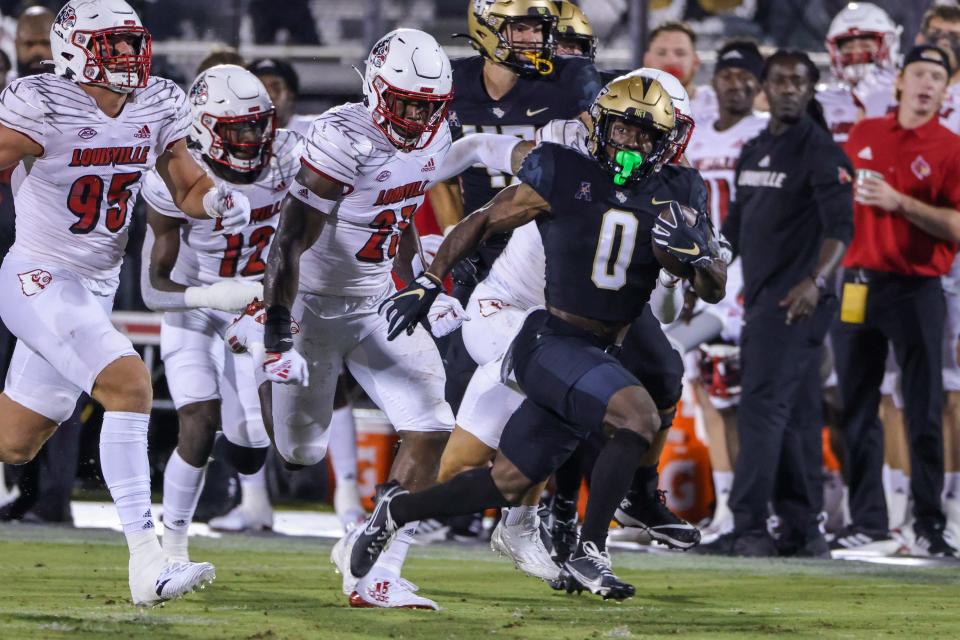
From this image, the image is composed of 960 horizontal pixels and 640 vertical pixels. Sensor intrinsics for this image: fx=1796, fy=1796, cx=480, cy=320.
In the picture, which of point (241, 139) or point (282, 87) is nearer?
point (241, 139)

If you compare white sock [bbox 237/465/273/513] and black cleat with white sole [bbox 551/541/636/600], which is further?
white sock [bbox 237/465/273/513]

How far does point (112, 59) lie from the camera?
18.4 ft

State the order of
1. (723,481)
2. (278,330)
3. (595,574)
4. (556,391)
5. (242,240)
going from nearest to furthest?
1. (595,574)
2. (556,391)
3. (278,330)
4. (242,240)
5. (723,481)

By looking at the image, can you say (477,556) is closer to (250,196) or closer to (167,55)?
(250,196)

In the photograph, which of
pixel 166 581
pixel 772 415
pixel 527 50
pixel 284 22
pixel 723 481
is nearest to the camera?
pixel 166 581

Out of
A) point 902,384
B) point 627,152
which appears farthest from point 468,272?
point 902,384

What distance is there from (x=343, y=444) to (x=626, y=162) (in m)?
3.29

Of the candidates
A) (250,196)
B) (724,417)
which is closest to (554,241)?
(250,196)

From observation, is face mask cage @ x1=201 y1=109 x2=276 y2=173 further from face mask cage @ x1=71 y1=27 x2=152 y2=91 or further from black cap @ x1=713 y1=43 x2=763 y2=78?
black cap @ x1=713 y1=43 x2=763 y2=78

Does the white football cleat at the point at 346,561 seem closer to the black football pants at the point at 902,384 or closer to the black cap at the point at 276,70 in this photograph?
the black football pants at the point at 902,384

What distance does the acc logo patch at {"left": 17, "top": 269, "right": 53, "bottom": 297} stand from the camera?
553cm

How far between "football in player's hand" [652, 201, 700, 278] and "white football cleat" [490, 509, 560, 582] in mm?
1257

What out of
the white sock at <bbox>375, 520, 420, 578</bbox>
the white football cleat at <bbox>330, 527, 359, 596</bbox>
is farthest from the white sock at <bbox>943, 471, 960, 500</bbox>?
the white football cleat at <bbox>330, 527, 359, 596</bbox>

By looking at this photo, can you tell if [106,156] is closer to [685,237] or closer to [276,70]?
[685,237]
